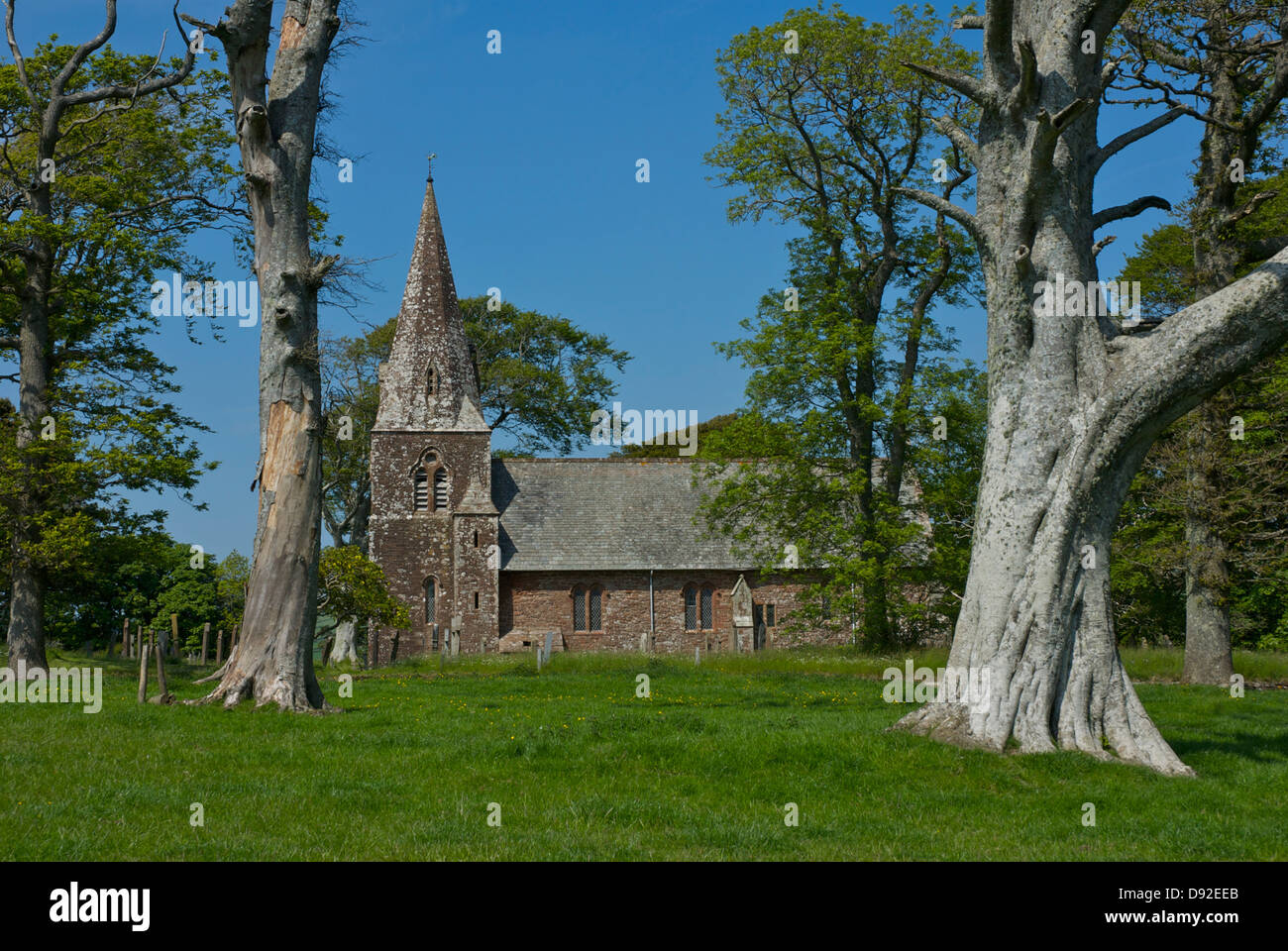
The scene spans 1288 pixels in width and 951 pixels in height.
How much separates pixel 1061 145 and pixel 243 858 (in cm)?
1020

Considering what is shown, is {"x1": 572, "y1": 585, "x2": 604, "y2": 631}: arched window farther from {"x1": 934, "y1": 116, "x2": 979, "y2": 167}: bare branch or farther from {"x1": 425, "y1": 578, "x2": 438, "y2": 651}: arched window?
{"x1": 934, "y1": 116, "x2": 979, "y2": 167}: bare branch

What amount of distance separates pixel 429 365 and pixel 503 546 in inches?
317

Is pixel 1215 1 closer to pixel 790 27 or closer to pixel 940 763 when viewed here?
pixel 790 27

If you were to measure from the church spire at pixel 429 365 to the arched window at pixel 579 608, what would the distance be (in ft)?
24.6

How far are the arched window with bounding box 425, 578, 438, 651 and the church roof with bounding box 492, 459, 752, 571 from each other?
2.80m

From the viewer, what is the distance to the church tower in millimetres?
40500

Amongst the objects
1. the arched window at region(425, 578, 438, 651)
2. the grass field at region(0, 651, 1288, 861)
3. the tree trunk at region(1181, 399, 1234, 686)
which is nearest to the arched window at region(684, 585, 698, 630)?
the arched window at region(425, 578, 438, 651)

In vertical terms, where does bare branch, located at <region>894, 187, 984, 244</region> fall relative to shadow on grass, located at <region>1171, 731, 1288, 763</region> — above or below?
above

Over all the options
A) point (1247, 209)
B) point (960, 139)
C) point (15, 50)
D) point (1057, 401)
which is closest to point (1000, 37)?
point (960, 139)

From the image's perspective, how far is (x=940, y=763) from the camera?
985 cm

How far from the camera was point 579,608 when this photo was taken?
41938mm

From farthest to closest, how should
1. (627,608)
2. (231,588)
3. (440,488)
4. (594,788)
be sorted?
(440,488) → (627,608) → (231,588) → (594,788)

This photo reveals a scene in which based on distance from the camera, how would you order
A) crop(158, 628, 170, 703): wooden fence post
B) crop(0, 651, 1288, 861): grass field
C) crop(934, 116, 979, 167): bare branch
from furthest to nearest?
crop(158, 628, 170, 703): wooden fence post, crop(934, 116, 979, 167): bare branch, crop(0, 651, 1288, 861): grass field

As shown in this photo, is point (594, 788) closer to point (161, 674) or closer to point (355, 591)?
point (161, 674)
